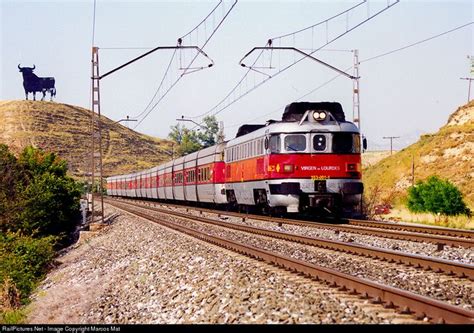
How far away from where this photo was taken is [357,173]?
2441 centimetres

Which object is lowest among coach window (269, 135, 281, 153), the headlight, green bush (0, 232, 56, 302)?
green bush (0, 232, 56, 302)

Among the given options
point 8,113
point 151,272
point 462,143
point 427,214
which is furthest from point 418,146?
point 8,113

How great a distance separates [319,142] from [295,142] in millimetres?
839

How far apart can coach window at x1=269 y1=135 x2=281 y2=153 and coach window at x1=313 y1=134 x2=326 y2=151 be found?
1.26m

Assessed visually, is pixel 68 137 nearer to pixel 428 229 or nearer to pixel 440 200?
pixel 440 200

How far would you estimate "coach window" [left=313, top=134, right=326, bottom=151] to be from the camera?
2412 cm

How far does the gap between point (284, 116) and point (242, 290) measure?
1572cm

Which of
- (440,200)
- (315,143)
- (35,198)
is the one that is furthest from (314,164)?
(35,198)

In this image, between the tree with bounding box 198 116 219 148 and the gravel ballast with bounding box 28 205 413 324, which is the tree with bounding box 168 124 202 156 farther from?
the gravel ballast with bounding box 28 205 413 324

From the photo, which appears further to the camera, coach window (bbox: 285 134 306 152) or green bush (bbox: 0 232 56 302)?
coach window (bbox: 285 134 306 152)

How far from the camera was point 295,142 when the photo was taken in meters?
24.2

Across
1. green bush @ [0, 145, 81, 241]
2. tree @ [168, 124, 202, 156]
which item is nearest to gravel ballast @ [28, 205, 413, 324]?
green bush @ [0, 145, 81, 241]

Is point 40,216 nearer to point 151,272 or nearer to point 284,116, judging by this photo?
point 284,116

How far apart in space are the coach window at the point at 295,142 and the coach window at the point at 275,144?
0.97 ft
